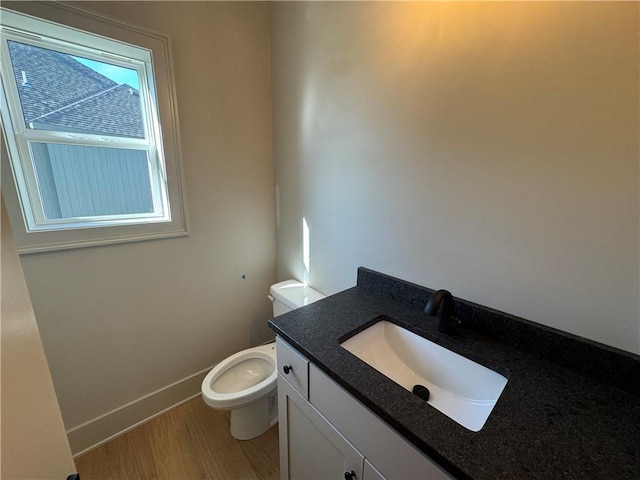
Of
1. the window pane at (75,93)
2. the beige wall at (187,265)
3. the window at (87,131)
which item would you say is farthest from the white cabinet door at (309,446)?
the window pane at (75,93)

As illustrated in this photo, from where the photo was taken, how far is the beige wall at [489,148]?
2.23 ft

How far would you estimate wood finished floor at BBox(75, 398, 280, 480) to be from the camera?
134 centimetres

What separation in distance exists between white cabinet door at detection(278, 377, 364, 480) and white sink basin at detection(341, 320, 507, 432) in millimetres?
259

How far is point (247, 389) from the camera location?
54.2 inches

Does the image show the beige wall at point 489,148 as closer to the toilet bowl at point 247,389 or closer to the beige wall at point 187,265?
the beige wall at point 187,265

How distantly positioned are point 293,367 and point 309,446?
11.5 inches

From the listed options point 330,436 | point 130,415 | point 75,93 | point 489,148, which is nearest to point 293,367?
point 330,436

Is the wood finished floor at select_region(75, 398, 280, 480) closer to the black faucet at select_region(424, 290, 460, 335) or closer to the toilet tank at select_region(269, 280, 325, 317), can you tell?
the toilet tank at select_region(269, 280, 325, 317)

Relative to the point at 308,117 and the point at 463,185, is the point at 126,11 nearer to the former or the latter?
the point at 308,117

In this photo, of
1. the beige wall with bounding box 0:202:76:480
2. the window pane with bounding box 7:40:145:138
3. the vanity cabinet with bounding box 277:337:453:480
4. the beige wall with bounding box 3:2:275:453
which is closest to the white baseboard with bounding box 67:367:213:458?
the beige wall with bounding box 3:2:275:453

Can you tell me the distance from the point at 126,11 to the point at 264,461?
236 centimetres

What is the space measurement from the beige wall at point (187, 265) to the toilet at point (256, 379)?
337 mm

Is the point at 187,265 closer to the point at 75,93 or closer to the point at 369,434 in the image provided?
the point at 75,93

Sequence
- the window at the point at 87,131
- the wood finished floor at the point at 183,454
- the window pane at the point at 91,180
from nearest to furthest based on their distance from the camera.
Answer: the window at the point at 87,131 < the window pane at the point at 91,180 < the wood finished floor at the point at 183,454
